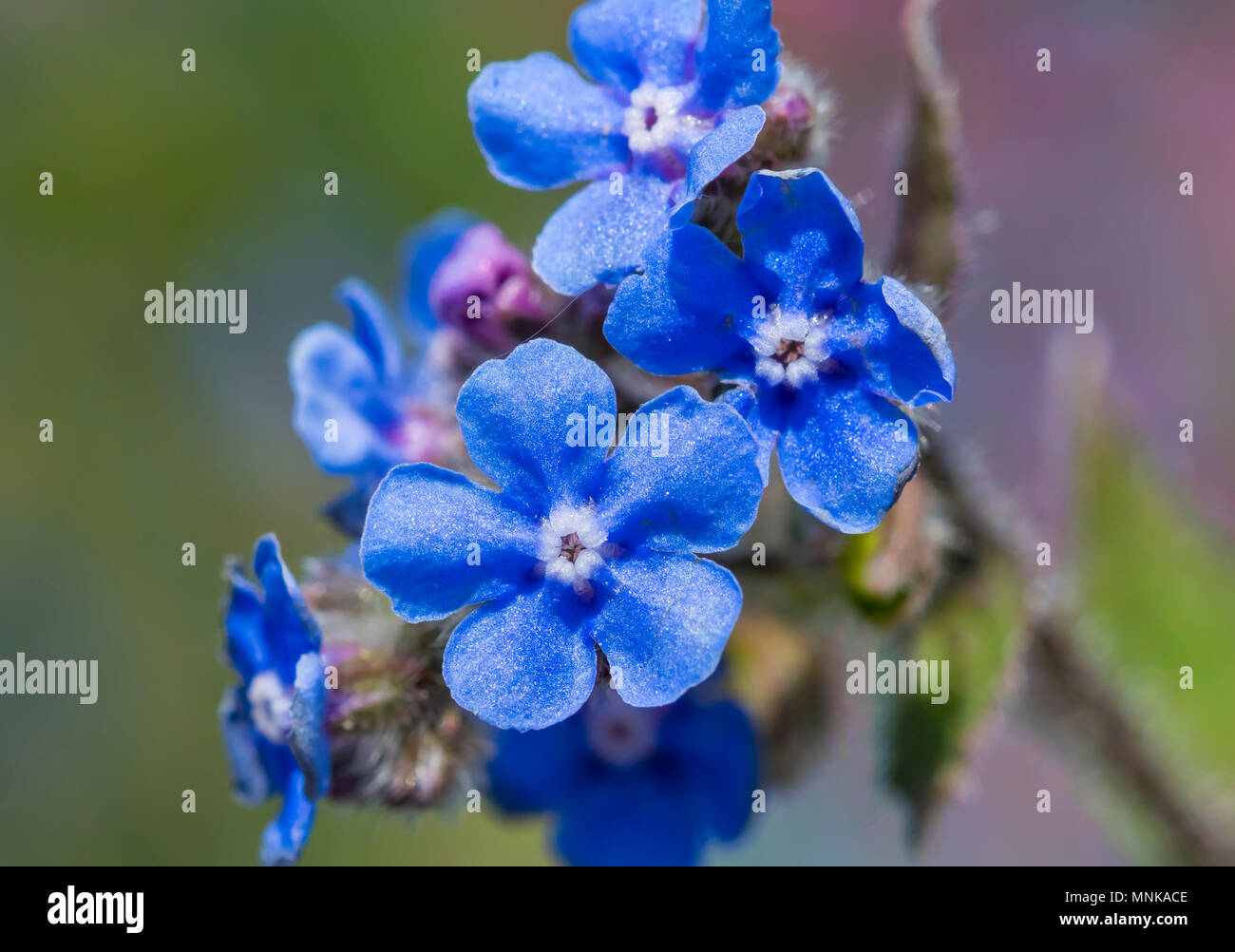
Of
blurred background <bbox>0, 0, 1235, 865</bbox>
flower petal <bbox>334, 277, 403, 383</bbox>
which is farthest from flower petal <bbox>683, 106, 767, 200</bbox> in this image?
blurred background <bbox>0, 0, 1235, 865</bbox>

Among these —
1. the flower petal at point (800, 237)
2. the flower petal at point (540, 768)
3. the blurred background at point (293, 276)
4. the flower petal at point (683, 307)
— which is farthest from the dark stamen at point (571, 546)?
the blurred background at point (293, 276)

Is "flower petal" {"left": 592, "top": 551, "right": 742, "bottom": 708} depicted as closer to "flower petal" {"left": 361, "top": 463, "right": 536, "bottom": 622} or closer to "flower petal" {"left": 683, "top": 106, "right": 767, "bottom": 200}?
"flower petal" {"left": 361, "top": 463, "right": 536, "bottom": 622}

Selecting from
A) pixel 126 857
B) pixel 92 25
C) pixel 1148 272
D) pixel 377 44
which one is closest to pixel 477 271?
pixel 126 857

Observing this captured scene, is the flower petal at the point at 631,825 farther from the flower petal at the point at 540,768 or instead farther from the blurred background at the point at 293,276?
the blurred background at the point at 293,276

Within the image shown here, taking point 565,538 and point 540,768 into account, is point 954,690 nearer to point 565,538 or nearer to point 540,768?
point 540,768
